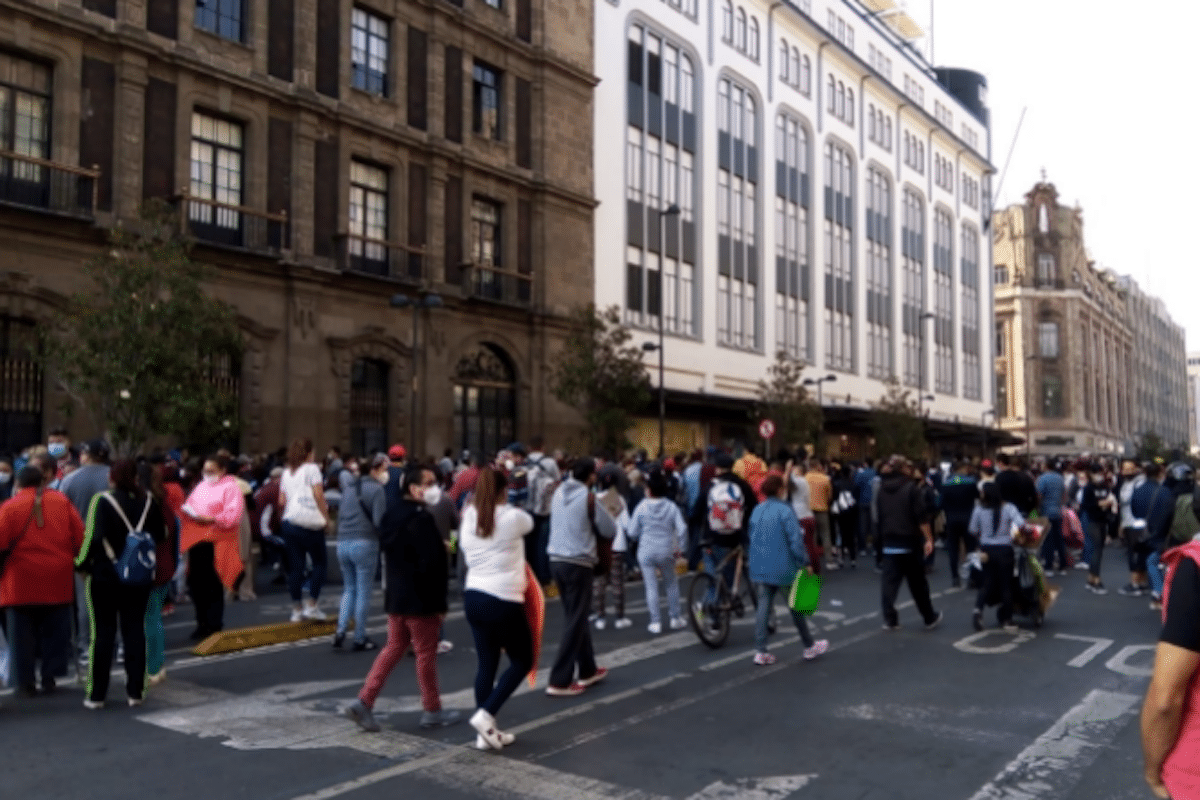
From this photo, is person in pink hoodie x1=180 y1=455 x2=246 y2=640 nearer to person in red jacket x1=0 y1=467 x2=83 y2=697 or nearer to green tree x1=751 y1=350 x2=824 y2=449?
person in red jacket x1=0 y1=467 x2=83 y2=697

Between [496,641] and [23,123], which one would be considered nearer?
[496,641]

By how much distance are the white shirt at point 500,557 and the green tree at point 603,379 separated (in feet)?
68.2

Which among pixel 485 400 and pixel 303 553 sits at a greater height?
pixel 485 400

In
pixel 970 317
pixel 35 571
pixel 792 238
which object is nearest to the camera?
pixel 35 571

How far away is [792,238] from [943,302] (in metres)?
18.7

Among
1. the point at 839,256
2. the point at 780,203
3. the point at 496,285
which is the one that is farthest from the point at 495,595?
the point at 839,256

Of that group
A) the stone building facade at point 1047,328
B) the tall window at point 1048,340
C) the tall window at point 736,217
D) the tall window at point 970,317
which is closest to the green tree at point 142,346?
the tall window at point 736,217

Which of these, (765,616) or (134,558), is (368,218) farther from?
(134,558)

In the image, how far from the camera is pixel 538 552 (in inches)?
552

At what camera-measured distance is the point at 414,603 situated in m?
7.16

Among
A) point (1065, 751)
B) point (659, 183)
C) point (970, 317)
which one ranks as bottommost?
point (1065, 751)

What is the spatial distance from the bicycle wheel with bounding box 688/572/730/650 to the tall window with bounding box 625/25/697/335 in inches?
952

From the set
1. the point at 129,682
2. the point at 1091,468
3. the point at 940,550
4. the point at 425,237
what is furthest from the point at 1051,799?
the point at 425,237

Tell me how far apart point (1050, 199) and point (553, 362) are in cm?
6968
